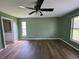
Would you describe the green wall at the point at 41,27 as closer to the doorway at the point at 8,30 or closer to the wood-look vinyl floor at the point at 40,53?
the doorway at the point at 8,30

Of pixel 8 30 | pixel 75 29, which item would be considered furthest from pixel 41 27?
pixel 75 29

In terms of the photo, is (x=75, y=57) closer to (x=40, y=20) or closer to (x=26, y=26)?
(x=40, y=20)

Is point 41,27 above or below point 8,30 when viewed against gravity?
above

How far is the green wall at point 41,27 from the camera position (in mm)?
7082

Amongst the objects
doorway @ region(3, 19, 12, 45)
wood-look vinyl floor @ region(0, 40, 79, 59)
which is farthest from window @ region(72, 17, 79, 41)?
→ doorway @ region(3, 19, 12, 45)

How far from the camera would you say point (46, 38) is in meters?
7.23

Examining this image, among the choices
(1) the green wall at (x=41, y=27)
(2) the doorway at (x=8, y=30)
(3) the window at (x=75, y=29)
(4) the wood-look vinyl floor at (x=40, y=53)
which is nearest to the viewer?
(4) the wood-look vinyl floor at (x=40, y=53)

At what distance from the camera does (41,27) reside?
7.16 metres

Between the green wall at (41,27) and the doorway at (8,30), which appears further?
the green wall at (41,27)

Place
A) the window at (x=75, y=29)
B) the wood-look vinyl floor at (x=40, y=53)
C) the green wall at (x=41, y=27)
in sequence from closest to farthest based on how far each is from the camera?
the wood-look vinyl floor at (x=40, y=53) < the window at (x=75, y=29) < the green wall at (x=41, y=27)

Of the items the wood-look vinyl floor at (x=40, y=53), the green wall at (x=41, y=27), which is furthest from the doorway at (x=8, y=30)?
the wood-look vinyl floor at (x=40, y=53)

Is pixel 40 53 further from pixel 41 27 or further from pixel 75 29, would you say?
pixel 41 27

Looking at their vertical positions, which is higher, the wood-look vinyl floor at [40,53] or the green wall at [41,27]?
the green wall at [41,27]

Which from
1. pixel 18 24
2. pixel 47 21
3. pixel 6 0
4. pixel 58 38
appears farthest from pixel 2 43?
pixel 58 38
